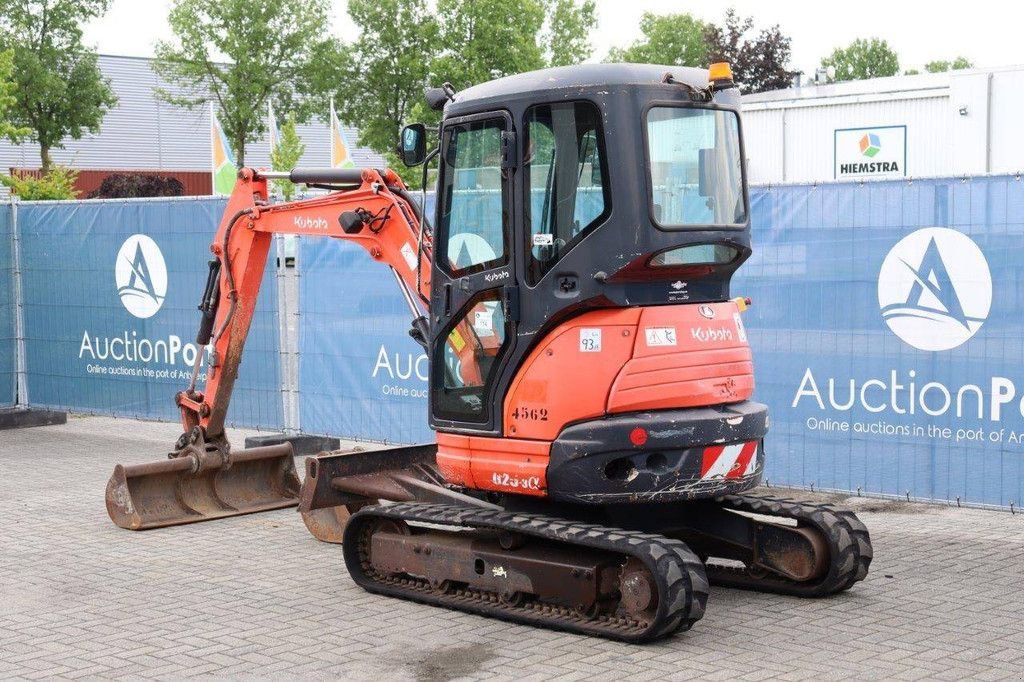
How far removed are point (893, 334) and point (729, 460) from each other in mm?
3298

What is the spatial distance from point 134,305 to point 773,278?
23.5 feet

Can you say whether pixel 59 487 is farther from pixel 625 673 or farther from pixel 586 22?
pixel 586 22

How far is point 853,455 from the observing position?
35.2ft

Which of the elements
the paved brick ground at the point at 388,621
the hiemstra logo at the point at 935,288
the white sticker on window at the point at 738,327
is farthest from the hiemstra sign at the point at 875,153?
the white sticker on window at the point at 738,327

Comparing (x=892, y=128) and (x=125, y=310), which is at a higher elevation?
(x=892, y=128)

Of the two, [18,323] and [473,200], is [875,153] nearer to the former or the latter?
[18,323]

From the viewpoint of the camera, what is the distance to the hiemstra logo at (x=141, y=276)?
15.0 meters

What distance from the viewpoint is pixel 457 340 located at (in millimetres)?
8086

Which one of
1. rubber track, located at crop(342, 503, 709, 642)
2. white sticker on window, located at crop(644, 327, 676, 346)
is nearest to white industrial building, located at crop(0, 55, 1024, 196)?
rubber track, located at crop(342, 503, 709, 642)

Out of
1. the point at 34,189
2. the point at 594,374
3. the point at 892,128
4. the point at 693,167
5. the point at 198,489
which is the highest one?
the point at 892,128

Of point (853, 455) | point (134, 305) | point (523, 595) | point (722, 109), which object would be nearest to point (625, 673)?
point (523, 595)

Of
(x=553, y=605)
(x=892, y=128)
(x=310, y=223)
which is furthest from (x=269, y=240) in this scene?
(x=892, y=128)

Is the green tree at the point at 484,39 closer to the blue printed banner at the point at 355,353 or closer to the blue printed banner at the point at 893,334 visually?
the blue printed banner at the point at 355,353

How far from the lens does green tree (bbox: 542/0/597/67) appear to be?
58.1 m
